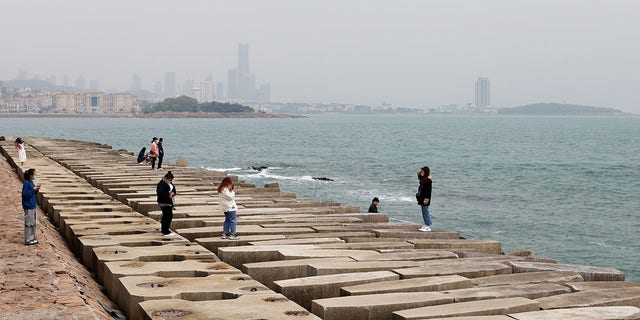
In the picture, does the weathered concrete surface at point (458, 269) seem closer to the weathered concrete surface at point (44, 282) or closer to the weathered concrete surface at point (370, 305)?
the weathered concrete surface at point (370, 305)

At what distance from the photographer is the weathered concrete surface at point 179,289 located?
31.0 ft

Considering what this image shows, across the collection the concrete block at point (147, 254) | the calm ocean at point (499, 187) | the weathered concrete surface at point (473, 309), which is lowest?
the calm ocean at point (499, 187)

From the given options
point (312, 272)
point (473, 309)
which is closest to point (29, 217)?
point (312, 272)

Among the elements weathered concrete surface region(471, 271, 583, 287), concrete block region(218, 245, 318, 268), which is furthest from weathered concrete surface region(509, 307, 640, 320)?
concrete block region(218, 245, 318, 268)

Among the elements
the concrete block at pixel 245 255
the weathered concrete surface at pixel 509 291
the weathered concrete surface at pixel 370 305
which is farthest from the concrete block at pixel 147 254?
the weathered concrete surface at pixel 509 291

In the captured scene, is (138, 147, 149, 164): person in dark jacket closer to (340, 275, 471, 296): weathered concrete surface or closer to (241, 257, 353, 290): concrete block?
(241, 257, 353, 290): concrete block

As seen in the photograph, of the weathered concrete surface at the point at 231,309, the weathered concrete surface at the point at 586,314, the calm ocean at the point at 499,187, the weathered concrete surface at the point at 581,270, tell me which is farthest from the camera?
the calm ocean at the point at 499,187

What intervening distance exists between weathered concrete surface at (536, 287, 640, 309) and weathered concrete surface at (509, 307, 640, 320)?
22 cm

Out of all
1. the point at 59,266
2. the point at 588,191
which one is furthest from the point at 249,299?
the point at 588,191

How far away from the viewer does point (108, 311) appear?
32.2 ft

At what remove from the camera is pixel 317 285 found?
405 inches

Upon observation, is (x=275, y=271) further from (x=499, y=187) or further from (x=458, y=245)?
(x=499, y=187)

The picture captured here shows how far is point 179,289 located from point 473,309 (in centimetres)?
351

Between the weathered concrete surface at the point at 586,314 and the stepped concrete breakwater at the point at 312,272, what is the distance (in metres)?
0.02
